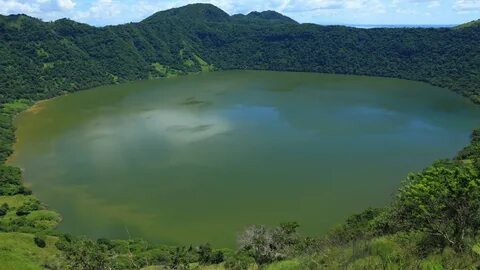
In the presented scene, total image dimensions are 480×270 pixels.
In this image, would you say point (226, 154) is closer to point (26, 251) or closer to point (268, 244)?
point (26, 251)

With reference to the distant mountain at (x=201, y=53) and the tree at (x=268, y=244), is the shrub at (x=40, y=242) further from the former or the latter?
the distant mountain at (x=201, y=53)

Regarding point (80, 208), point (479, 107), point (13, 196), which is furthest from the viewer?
point (479, 107)

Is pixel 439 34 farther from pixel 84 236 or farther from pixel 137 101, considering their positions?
pixel 84 236

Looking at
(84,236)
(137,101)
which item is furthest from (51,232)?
(137,101)

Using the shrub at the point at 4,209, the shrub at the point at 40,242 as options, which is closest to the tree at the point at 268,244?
the shrub at the point at 40,242

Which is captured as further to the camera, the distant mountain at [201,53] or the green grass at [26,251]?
the distant mountain at [201,53]

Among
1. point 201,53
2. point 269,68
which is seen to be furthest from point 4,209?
point 201,53

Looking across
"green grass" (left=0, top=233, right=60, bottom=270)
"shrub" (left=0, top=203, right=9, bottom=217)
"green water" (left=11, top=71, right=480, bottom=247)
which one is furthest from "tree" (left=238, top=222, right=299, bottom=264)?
"shrub" (left=0, top=203, right=9, bottom=217)
